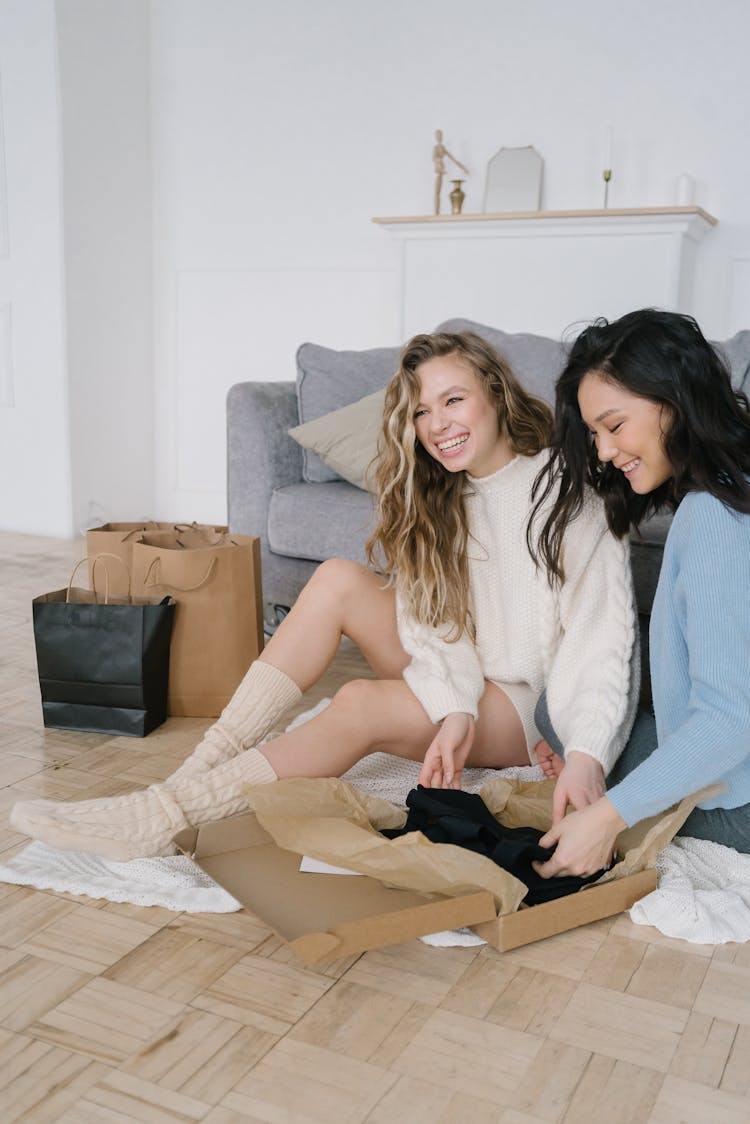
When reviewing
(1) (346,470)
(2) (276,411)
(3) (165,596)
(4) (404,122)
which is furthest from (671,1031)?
(4) (404,122)

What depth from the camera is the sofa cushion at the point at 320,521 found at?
2580 millimetres

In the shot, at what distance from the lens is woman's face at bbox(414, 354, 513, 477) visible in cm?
169

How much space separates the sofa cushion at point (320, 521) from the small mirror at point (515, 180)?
1.58 m

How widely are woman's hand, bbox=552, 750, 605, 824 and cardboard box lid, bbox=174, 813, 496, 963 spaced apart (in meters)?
0.23

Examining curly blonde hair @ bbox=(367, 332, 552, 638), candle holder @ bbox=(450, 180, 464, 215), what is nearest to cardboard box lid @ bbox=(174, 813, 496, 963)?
curly blonde hair @ bbox=(367, 332, 552, 638)

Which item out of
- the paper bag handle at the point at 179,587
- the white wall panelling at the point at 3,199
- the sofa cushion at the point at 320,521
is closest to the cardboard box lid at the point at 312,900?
the paper bag handle at the point at 179,587

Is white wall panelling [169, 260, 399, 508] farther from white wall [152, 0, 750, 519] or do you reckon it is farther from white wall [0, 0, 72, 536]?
white wall [0, 0, 72, 536]

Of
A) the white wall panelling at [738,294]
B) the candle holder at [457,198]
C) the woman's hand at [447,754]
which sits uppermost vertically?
the candle holder at [457,198]

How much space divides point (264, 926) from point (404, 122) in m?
3.40

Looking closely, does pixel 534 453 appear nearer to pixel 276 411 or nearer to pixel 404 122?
pixel 276 411

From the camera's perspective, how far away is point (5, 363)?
4293 millimetres

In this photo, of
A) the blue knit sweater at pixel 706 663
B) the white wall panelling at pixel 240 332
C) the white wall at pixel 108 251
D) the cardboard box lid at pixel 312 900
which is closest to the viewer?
the cardboard box lid at pixel 312 900

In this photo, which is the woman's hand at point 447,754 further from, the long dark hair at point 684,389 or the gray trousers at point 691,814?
the long dark hair at point 684,389

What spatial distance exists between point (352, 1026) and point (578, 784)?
1.54 ft
